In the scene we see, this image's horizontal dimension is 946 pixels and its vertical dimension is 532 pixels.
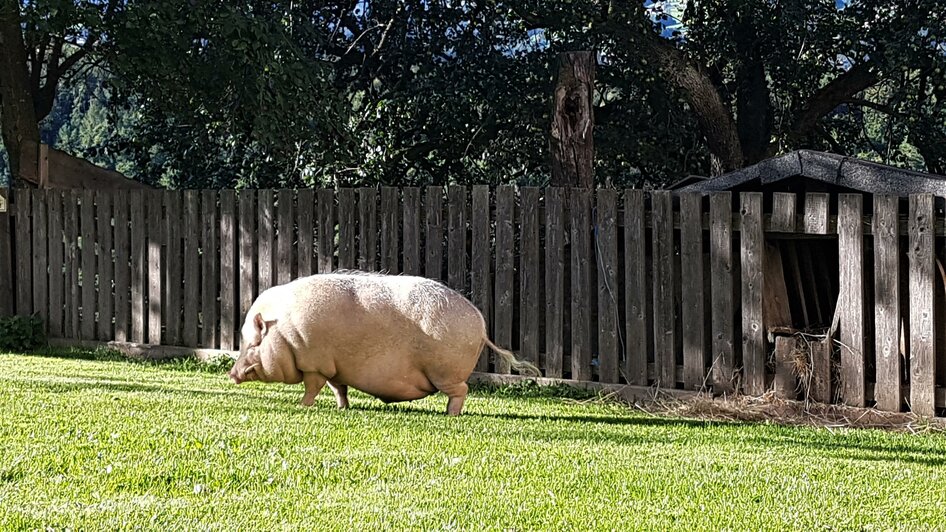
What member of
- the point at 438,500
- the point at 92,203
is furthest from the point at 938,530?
the point at 92,203

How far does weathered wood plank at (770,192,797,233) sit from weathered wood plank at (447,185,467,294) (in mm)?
2880

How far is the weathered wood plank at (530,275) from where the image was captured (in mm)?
10289

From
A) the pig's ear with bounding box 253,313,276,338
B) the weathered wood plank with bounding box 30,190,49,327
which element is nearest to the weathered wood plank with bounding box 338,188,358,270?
the pig's ear with bounding box 253,313,276,338

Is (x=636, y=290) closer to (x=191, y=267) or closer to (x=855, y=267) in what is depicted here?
(x=855, y=267)

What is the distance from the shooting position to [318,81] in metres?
14.5

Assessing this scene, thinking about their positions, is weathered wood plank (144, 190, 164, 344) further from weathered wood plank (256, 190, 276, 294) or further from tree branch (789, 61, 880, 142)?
tree branch (789, 61, 880, 142)

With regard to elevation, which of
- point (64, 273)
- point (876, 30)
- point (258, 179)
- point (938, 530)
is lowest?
point (938, 530)

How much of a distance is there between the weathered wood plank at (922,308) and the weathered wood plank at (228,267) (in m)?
6.52

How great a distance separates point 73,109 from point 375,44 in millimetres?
16056

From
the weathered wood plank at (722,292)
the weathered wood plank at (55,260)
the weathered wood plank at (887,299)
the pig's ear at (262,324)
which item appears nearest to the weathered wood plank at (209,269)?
the weathered wood plank at (55,260)

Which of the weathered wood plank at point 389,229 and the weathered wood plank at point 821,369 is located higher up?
the weathered wood plank at point 389,229

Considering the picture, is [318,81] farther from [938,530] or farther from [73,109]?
[73,109]

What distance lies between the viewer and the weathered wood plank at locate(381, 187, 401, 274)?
1107 centimetres

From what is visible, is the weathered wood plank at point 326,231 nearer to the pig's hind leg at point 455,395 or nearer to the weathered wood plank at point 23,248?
the pig's hind leg at point 455,395
